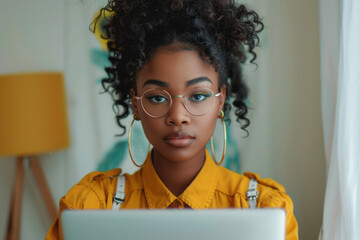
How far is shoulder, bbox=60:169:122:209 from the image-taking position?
1.30m

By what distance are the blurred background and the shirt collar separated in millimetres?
588

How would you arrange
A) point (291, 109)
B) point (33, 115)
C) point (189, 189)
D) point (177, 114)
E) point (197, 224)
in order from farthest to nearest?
point (33, 115) → point (291, 109) → point (189, 189) → point (177, 114) → point (197, 224)

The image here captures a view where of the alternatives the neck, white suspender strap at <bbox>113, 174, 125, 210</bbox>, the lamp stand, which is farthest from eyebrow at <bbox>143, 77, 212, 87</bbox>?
the lamp stand

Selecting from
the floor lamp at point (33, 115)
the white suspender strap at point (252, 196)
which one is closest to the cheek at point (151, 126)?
the white suspender strap at point (252, 196)

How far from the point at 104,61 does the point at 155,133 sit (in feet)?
3.49

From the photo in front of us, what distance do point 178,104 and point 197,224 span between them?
52 cm

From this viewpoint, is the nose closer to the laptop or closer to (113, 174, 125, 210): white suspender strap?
(113, 174, 125, 210): white suspender strap

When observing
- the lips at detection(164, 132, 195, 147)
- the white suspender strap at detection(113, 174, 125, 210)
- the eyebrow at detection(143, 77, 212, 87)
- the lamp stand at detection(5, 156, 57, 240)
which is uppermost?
the eyebrow at detection(143, 77, 212, 87)

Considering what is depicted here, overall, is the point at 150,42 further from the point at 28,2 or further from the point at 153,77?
the point at 28,2

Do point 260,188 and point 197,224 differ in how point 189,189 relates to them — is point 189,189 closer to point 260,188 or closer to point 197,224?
point 260,188

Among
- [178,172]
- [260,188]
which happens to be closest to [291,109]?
[260,188]

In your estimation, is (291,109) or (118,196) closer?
(118,196)

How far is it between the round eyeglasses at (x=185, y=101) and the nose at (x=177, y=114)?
0.04 feet

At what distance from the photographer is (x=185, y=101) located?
4.07ft
